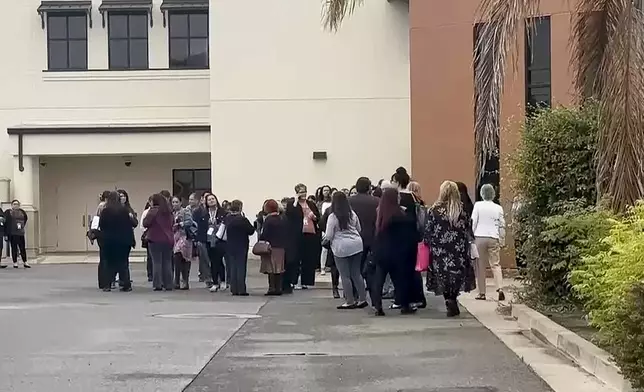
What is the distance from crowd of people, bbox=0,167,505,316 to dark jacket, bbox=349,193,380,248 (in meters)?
0.02

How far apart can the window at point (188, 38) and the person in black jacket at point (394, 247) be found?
1681cm

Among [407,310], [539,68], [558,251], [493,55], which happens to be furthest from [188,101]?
[493,55]

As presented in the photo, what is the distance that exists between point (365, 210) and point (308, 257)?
3.42m

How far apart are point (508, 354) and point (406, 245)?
12.5ft

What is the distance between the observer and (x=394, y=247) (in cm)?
1360

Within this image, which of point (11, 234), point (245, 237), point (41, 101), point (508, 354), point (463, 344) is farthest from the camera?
point (41, 101)

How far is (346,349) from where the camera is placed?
10.4 meters

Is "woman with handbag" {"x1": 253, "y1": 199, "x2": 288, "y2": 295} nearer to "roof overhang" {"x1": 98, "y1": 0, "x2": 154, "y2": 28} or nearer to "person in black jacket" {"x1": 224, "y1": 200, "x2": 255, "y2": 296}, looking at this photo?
"person in black jacket" {"x1": 224, "y1": 200, "x2": 255, "y2": 296}

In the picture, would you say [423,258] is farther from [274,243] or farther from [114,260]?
[114,260]

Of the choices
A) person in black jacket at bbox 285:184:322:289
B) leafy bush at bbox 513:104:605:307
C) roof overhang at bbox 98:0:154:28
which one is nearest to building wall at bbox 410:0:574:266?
person in black jacket at bbox 285:184:322:289

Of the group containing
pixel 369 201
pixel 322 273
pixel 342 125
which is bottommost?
pixel 322 273

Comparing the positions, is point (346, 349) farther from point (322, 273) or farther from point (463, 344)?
point (322, 273)

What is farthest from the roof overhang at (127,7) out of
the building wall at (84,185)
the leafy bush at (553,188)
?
the leafy bush at (553,188)

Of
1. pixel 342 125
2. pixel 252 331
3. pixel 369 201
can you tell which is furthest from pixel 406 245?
pixel 342 125
